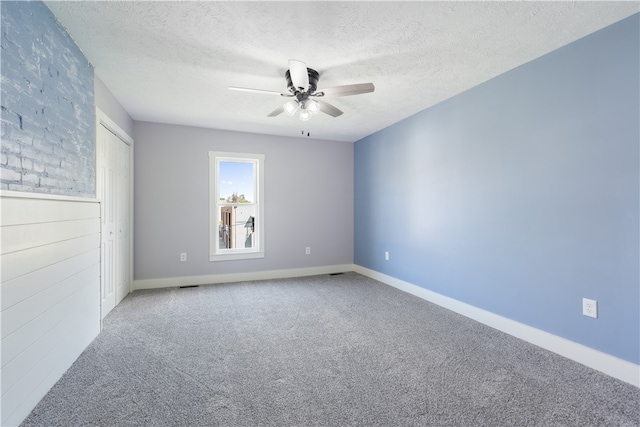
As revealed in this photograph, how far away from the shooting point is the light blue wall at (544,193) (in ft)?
6.43

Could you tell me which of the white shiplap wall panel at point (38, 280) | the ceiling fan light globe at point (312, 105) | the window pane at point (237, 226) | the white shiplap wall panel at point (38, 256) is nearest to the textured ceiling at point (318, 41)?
the ceiling fan light globe at point (312, 105)

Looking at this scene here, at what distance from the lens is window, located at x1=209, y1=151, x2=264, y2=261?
457 cm

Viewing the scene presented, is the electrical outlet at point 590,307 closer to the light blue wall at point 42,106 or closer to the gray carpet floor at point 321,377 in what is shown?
the gray carpet floor at point 321,377

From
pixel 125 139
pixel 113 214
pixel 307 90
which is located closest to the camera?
pixel 307 90

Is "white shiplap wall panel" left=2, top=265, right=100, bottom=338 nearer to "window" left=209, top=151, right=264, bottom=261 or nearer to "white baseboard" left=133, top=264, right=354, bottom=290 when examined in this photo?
"white baseboard" left=133, top=264, right=354, bottom=290

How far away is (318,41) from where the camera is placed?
217cm

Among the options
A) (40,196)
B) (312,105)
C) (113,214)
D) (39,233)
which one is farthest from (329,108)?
(113,214)

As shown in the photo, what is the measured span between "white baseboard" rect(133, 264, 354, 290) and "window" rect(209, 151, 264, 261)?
0.29 meters

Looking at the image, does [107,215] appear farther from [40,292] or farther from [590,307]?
[590,307]

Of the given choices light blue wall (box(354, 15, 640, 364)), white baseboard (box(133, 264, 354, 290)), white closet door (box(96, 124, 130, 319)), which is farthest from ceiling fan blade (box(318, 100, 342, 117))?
white baseboard (box(133, 264, 354, 290))

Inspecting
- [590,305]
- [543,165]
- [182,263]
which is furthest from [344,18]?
[182,263]

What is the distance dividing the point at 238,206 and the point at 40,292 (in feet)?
10.3

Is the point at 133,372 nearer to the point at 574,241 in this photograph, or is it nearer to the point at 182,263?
the point at 182,263

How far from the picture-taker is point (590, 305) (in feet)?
6.96
